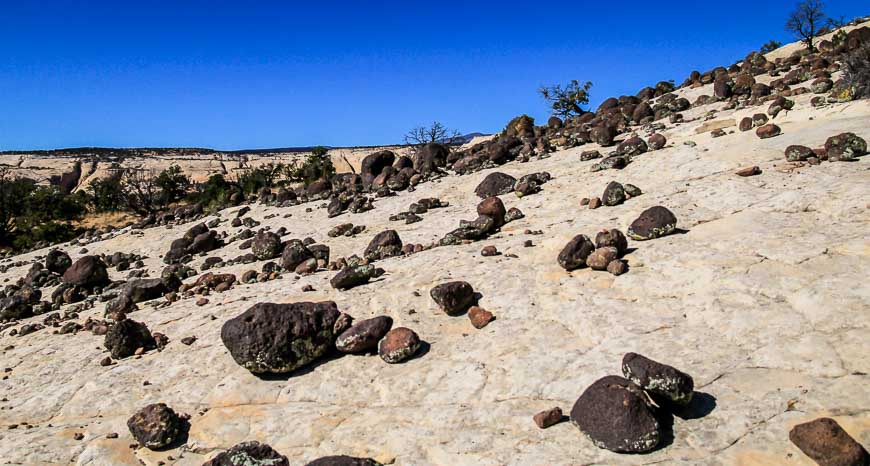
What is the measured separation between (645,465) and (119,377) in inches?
334

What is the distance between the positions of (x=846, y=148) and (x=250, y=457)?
14279 mm

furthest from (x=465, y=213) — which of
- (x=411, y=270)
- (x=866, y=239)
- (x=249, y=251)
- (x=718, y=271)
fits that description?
(x=866, y=239)

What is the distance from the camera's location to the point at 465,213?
17422 millimetres

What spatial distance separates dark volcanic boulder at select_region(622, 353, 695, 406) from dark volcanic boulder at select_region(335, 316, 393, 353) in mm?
4050

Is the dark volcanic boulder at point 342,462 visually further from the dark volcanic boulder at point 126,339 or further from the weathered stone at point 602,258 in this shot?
the dark volcanic boulder at point 126,339

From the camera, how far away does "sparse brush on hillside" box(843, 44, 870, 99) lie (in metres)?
17.7

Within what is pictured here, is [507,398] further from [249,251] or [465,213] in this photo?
[249,251]

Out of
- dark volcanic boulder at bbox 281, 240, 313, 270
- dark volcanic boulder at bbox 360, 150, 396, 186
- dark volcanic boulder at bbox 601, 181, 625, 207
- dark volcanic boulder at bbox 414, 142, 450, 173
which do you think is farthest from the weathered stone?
dark volcanic boulder at bbox 360, 150, 396, 186

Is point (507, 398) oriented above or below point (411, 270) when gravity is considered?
below

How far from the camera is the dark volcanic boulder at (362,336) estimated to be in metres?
8.70

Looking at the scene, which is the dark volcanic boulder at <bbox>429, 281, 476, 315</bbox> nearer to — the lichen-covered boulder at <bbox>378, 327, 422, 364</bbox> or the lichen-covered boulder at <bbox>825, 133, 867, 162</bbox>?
the lichen-covered boulder at <bbox>378, 327, 422, 364</bbox>

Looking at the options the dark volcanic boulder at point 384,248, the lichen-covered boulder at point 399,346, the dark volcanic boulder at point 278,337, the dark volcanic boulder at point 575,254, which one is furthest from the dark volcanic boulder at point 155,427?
the dark volcanic boulder at point 384,248

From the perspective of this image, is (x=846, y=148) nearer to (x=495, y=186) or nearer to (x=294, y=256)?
(x=495, y=186)

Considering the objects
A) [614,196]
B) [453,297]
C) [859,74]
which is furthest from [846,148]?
[453,297]
